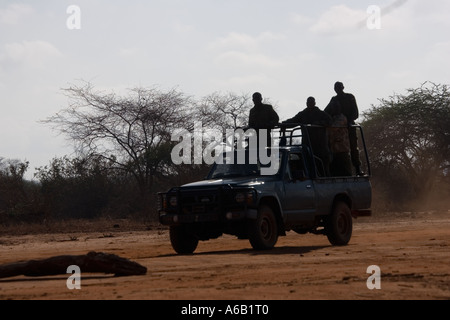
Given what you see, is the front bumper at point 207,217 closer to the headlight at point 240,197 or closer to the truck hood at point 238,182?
the headlight at point 240,197

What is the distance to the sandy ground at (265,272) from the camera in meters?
10.1

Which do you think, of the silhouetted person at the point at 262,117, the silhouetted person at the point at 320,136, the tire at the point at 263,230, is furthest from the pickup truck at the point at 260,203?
the silhouetted person at the point at 262,117

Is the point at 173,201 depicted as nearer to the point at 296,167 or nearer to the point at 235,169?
the point at 235,169

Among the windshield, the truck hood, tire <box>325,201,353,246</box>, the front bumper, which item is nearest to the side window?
the windshield

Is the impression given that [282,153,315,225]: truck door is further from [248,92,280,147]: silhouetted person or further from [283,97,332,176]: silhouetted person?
[248,92,280,147]: silhouetted person

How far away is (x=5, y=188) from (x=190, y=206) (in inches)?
693

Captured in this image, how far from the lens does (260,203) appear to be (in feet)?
56.5

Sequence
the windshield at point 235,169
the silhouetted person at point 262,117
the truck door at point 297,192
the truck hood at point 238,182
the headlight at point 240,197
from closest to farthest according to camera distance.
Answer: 1. the headlight at point 240,197
2. the truck hood at point 238,182
3. the truck door at point 297,192
4. the windshield at point 235,169
5. the silhouetted person at point 262,117

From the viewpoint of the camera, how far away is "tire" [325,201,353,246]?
62.3 feet

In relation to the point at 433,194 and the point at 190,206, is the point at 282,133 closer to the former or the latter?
the point at 190,206

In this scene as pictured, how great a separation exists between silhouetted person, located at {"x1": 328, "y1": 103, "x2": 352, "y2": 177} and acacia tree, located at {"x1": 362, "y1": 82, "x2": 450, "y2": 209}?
21.1 m

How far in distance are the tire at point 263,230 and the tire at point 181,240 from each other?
135cm

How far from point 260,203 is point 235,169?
1.21m

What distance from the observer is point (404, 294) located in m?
9.84
